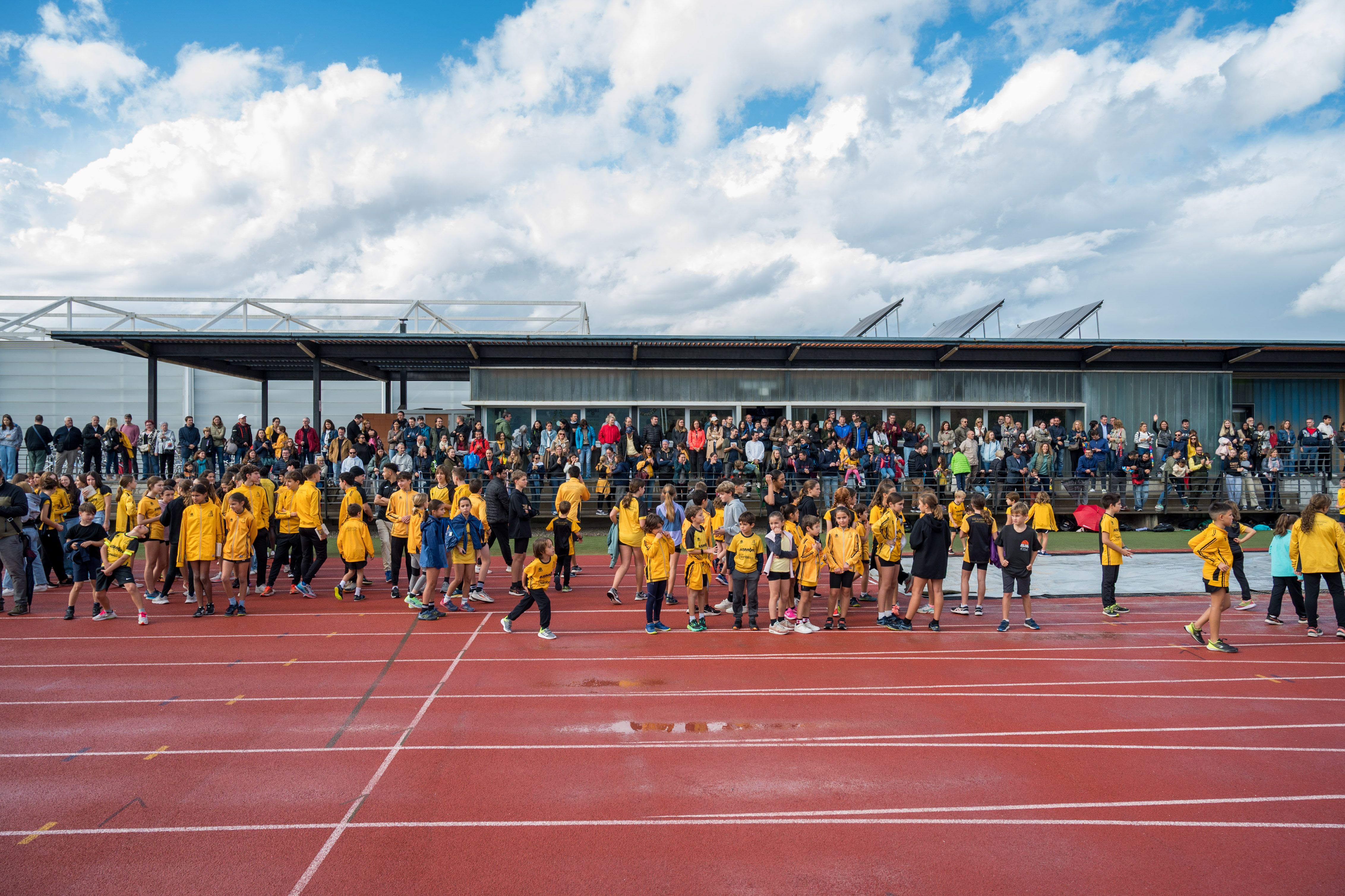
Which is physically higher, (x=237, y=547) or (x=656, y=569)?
(x=237, y=547)

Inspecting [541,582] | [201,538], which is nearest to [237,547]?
[201,538]

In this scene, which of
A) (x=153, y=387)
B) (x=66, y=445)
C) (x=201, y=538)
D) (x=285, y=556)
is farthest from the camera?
(x=153, y=387)

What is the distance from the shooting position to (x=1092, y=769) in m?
5.33

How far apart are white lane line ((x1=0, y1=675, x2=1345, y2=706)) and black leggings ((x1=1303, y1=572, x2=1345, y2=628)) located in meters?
1.70

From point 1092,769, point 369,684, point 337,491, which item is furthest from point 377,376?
point 1092,769

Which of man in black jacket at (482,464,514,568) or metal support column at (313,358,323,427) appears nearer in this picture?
man in black jacket at (482,464,514,568)

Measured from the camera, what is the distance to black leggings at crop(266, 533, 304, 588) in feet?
37.0

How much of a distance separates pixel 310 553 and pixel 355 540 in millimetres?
1330

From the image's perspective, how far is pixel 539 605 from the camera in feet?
28.9

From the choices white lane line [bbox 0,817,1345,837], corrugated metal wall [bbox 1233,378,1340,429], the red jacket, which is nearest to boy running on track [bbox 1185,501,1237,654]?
white lane line [bbox 0,817,1345,837]

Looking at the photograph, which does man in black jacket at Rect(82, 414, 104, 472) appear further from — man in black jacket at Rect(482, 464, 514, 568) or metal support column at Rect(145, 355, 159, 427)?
man in black jacket at Rect(482, 464, 514, 568)

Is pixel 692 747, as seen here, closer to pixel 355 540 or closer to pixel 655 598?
pixel 655 598

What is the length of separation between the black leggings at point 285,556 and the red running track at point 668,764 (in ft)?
7.40

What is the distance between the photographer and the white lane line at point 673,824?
4.50m
